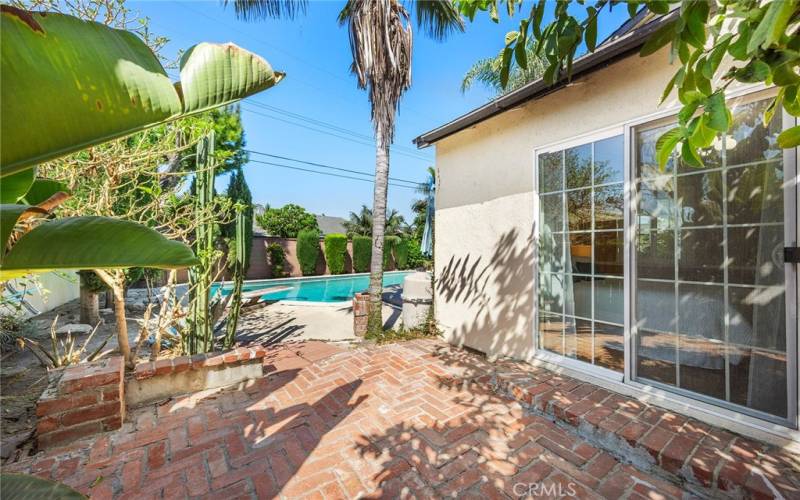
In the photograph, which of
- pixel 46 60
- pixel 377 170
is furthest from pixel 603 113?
pixel 46 60

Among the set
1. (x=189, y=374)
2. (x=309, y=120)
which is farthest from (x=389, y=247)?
(x=189, y=374)

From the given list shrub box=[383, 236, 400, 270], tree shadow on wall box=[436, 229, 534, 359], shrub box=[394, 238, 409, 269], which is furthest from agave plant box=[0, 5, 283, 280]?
shrub box=[394, 238, 409, 269]

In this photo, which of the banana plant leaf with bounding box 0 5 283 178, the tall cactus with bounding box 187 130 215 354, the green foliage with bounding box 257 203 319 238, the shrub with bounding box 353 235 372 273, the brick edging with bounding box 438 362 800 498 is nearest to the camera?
the banana plant leaf with bounding box 0 5 283 178

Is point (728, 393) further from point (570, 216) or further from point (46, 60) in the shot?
point (46, 60)

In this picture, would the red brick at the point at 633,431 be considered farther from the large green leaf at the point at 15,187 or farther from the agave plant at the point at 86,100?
the large green leaf at the point at 15,187

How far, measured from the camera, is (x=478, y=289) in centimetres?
577

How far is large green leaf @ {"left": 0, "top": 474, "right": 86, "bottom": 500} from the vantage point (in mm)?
998

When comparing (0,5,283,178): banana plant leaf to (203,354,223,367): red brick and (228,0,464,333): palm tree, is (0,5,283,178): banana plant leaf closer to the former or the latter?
(203,354,223,367): red brick

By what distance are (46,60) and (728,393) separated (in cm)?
536

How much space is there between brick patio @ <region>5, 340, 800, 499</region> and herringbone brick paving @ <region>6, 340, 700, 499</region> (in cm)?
1

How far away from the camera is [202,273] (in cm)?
466

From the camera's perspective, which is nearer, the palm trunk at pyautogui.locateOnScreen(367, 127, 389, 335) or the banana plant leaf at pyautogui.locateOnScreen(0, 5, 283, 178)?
the banana plant leaf at pyautogui.locateOnScreen(0, 5, 283, 178)

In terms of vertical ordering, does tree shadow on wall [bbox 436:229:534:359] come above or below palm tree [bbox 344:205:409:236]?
below

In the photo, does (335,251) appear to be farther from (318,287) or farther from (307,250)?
(318,287)
